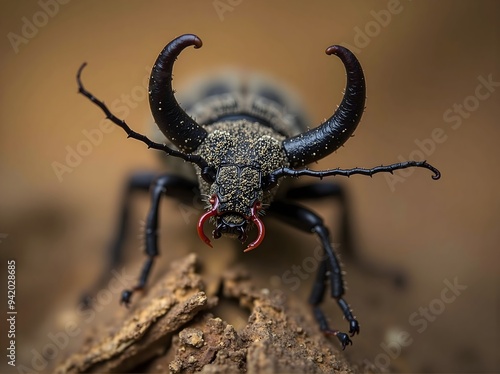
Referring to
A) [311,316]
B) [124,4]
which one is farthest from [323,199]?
[124,4]

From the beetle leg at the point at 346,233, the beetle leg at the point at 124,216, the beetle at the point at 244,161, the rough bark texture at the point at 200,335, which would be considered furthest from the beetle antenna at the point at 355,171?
the beetle leg at the point at 124,216

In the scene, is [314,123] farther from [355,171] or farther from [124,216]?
[355,171]

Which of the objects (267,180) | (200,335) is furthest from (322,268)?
(200,335)

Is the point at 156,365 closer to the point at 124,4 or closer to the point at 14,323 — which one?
the point at 14,323

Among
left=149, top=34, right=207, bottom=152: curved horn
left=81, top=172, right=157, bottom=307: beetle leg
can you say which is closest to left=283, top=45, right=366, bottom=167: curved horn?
left=149, top=34, right=207, bottom=152: curved horn

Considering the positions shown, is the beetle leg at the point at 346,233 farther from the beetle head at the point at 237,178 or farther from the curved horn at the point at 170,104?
the curved horn at the point at 170,104

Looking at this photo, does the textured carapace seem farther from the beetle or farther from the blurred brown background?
the blurred brown background
